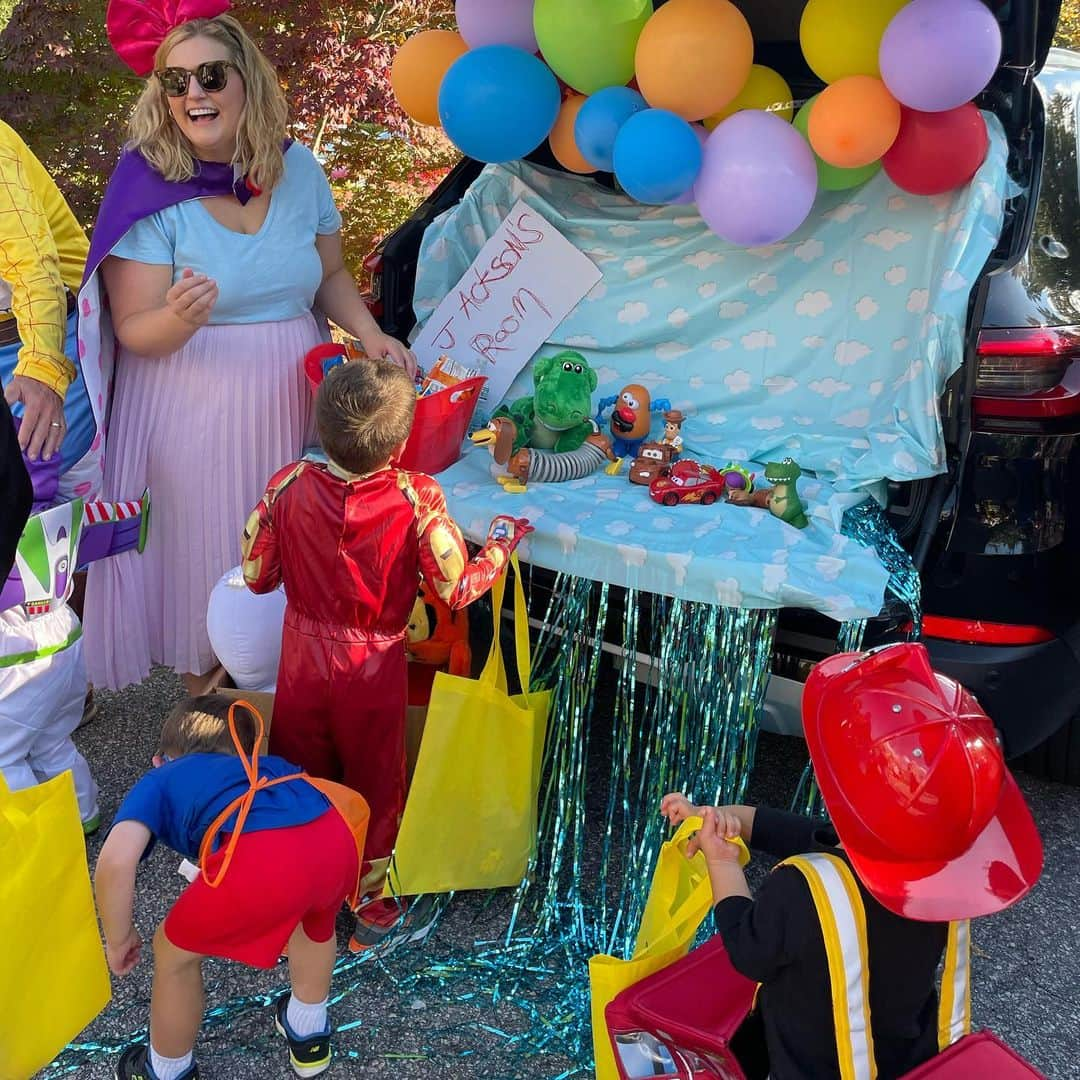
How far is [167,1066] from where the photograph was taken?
2006 mm

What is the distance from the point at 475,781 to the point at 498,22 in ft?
6.40

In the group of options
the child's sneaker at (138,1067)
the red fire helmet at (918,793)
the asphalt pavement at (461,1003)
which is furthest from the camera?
the asphalt pavement at (461,1003)

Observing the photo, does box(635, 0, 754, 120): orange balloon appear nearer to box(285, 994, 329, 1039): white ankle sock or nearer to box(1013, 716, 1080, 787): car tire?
box(1013, 716, 1080, 787): car tire


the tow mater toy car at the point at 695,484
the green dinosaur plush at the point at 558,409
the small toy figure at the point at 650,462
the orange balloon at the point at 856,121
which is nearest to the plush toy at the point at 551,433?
the green dinosaur plush at the point at 558,409

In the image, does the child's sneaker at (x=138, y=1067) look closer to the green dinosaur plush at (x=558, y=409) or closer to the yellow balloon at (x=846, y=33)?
the green dinosaur plush at (x=558, y=409)

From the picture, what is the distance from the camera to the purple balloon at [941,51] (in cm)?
232

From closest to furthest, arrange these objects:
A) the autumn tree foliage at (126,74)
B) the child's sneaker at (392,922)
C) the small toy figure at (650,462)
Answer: the child's sneaker at (392,922)
the small toy figure at (650,462)
the autumn tree foliage at (126,74)

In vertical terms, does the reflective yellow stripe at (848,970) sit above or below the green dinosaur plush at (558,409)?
below

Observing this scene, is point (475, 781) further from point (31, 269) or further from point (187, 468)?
point (31, 269)

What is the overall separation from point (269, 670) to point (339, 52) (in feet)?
10.8

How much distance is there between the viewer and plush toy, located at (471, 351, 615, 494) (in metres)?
2.75

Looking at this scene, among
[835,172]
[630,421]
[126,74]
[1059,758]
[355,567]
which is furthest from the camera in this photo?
[126,74]

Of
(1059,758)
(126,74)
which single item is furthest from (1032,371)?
(126,74)

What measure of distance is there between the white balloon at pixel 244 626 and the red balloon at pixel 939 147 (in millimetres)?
1761
